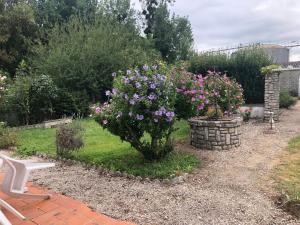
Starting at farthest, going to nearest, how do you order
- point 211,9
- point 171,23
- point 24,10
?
point 171,23
point 24,10
point 211,9

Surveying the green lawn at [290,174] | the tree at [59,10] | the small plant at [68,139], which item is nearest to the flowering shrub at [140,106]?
the small plant at [68,139]

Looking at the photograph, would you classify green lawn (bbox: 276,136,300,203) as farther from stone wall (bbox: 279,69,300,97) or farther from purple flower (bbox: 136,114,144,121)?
stone wall (bbox: 279,69,300,97)

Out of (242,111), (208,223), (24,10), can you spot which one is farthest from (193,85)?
(24,10)

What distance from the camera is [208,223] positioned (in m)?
3.62

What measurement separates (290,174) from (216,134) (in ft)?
6.40

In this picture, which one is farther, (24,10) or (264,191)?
(24,10)

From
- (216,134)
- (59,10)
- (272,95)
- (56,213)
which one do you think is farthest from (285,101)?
(59,10)

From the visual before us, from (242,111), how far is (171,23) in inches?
460

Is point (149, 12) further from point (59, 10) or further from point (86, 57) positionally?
point (86, 57)

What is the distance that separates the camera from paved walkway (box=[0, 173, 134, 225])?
12.0 ft

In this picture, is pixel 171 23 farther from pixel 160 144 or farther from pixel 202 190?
pixel 202 190

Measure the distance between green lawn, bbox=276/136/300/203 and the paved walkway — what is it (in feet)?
7.91

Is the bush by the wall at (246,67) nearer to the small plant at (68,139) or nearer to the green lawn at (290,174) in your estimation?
the green lawn at (290,174)

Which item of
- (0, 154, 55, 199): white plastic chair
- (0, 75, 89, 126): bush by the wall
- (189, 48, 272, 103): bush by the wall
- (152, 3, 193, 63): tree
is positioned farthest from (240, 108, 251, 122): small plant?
(152, 3, 193, 63): tree
